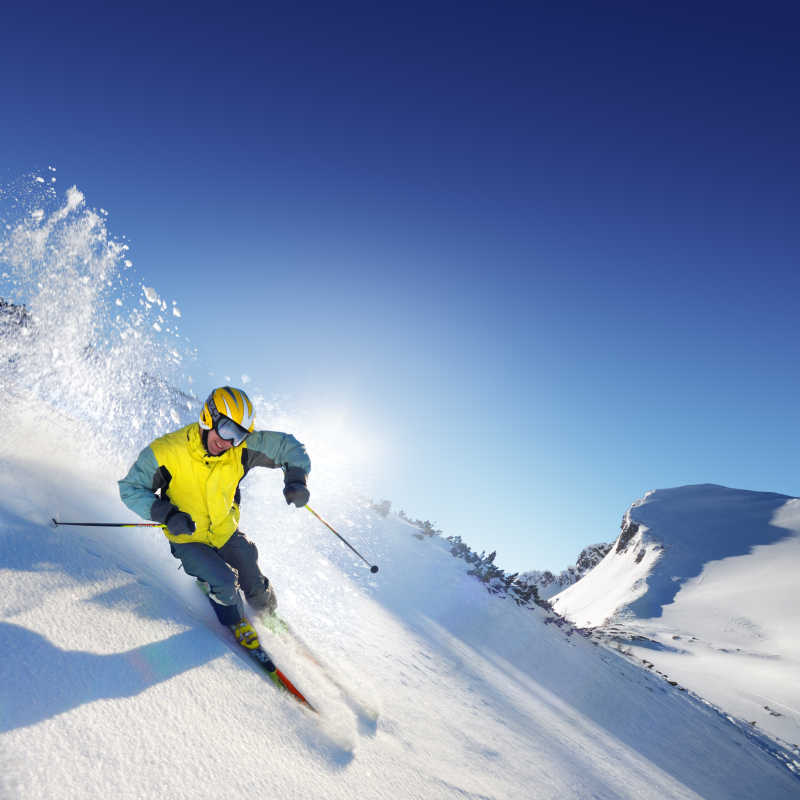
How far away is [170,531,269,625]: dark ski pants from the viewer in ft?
10.4

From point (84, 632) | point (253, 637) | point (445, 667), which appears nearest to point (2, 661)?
point (84, 632)

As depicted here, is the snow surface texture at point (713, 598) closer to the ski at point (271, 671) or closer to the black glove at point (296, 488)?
the black glove at point (296, 488)

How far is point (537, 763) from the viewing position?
345cm

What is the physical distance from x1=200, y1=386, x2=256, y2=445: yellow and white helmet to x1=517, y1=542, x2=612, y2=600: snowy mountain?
131ft

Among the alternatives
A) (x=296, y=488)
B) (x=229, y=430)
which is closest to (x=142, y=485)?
(x=229, y=430)

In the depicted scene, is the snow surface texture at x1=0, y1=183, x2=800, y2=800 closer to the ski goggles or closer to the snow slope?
the snow slope

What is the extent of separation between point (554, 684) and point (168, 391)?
15489 mm

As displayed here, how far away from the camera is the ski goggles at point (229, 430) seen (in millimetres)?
3316

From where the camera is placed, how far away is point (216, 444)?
3.39 metres

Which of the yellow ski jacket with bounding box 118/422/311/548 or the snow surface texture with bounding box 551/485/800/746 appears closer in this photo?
the yellow ski jacket with bounding box 118/422/311/548

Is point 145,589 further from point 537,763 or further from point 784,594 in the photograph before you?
point 784,594

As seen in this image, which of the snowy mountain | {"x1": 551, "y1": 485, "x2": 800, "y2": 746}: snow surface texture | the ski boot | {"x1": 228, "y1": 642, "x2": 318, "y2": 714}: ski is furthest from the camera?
the snowy mountain

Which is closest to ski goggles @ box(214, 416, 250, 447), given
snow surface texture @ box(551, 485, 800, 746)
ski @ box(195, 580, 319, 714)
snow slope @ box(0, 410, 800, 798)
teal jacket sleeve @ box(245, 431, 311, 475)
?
teal jacket sleeve @ box(245, 431, 311, 475)

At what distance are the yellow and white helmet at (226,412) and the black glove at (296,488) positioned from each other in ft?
2.97
